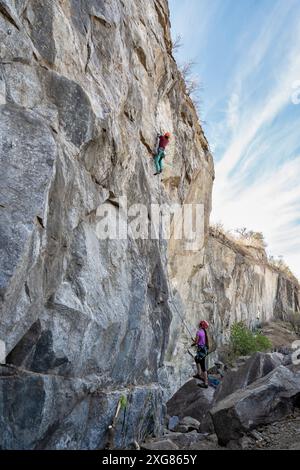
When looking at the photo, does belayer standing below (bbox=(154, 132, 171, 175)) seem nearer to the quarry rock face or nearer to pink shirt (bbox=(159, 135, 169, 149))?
pink shirt (bbox=(159, 135, 169, 149))

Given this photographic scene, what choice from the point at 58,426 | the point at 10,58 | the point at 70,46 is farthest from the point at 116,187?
the point at 58,426

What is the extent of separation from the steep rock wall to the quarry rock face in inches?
1.1

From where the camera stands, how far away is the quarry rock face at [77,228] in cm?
595

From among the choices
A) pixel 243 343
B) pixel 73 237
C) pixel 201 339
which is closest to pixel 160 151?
pixel 201 339

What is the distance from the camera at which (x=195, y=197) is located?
64.8 feet

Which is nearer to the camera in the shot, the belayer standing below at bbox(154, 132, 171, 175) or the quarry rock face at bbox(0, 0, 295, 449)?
the quarry rock face at bbox(0, 0, 295, 449)

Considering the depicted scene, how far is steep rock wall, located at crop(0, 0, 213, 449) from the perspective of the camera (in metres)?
5.94

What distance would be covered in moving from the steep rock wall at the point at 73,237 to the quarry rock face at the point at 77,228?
28 mm

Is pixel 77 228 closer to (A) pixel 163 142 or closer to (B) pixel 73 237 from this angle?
(B) pixel 73 237

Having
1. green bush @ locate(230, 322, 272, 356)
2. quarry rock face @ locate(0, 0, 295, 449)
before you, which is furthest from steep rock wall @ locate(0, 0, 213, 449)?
green bush @ locate(230, 322, 272, 356)

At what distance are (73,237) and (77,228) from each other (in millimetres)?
267

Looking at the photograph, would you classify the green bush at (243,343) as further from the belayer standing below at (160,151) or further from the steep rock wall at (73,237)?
the belayer standing below at (160,151)

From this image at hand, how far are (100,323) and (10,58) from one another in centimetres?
521

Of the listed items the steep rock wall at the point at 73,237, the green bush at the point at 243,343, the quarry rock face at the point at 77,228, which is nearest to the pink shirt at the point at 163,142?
the quarry rock face at the point at 77,228
